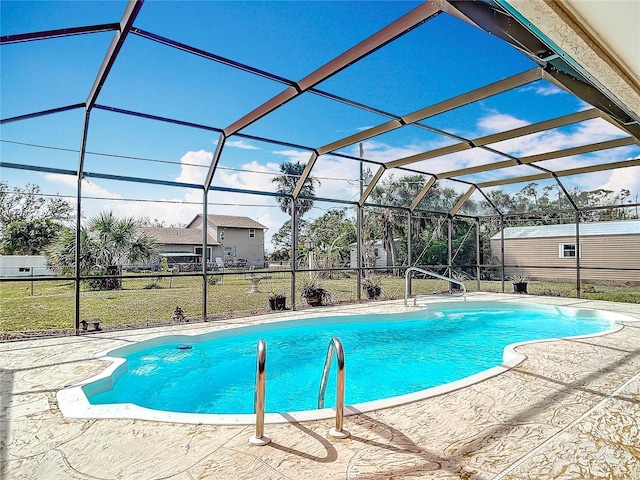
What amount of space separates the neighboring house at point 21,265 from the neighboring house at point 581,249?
15.6 m

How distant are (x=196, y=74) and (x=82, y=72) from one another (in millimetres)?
1477

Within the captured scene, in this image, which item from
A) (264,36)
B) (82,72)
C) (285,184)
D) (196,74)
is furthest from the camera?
(285,184)

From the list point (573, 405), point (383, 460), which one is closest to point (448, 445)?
point (383, 460)

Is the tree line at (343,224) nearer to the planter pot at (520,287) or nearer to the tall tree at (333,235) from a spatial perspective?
the tall tree at (333,235)

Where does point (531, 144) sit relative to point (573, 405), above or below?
above

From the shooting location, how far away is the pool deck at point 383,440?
83.4 inches

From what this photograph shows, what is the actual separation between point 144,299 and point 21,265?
3355mm

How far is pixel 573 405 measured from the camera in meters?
3.08

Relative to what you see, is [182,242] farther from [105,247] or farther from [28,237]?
[28,237]

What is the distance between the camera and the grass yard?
25.4 feet

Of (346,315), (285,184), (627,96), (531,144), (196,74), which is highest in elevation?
(285,184)

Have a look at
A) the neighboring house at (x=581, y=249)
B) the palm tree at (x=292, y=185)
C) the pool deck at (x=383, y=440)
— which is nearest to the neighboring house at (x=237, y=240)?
the palm tree at (x=292, y=185)

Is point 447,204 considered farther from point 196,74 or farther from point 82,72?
point 82,72

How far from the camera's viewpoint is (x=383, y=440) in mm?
2455
